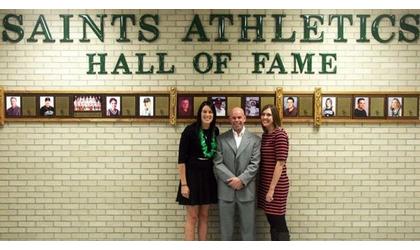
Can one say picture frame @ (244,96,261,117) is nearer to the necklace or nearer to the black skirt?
the necklace

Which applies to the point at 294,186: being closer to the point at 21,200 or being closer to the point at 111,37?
the point at 111,37

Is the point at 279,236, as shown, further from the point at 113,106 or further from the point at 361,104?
the point at 113,106

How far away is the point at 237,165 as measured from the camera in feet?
18.1

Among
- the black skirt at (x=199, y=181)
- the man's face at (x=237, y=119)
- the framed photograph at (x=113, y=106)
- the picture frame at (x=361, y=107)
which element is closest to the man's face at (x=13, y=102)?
the framed photograph at (x=113, y=106)

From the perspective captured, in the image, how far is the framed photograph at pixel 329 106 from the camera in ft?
19.4

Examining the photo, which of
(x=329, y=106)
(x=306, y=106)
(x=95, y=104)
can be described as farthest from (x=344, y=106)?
(x=95, y=104)

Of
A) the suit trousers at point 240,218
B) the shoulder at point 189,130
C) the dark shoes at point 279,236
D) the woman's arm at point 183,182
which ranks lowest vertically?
the dark shoes at point 279,236

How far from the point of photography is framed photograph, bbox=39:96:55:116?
233 inches

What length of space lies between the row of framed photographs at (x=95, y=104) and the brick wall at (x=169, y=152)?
0.12 meters

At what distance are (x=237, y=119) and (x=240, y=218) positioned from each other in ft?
3.47

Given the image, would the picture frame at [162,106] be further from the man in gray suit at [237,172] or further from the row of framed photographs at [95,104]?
the man in gray suit at [237,172]

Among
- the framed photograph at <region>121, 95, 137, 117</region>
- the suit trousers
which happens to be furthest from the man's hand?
the framed photograph at <region>121, 95, 137, 117</region>

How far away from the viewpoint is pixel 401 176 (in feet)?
19.7

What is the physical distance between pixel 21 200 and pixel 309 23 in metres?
3.82
